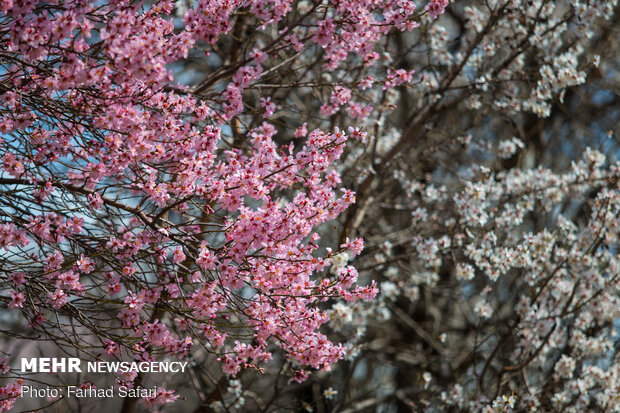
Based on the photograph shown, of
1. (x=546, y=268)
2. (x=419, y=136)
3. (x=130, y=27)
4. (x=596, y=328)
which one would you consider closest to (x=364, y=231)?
(x=419, y=136)

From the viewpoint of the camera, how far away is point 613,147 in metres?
9.36

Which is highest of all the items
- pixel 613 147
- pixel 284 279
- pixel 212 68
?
pixel 212 68

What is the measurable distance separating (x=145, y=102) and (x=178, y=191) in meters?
0.56

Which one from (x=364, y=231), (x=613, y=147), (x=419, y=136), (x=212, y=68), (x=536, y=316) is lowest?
(x=536, y=316)

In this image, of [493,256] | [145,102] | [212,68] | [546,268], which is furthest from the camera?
[212,68]

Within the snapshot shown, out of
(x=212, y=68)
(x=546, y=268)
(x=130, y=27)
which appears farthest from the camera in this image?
(x=212, y=68)

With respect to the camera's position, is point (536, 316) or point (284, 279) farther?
point (536, 316)

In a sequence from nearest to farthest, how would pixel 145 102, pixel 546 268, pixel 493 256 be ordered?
pixel 145 102 → pixel 493 256 → pixel 546 268

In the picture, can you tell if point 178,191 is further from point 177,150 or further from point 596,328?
point 596,328

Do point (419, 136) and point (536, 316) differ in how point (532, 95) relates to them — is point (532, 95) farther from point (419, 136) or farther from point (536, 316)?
point (536, 316)

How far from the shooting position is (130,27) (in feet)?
9.65

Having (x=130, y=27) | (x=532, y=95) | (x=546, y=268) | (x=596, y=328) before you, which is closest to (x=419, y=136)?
(x=532, y=95)

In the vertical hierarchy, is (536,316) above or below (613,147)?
below

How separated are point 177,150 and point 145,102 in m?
0.33
